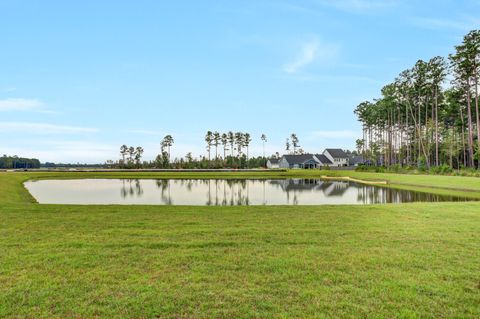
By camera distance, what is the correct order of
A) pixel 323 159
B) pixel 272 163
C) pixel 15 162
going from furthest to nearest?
1. pixel 15 162
2. pixel 272 163
3. pixel 323 159

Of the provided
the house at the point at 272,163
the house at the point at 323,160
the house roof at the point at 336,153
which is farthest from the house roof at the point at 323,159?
the house at the point at 272,163

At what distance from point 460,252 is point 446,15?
828 inches

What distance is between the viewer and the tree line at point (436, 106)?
38906 mm

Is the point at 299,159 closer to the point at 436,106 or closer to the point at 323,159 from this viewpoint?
the point at 323,159

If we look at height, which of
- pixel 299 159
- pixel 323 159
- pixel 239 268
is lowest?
pixel 239 268

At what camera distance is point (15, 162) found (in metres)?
115

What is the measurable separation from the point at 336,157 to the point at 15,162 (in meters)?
117

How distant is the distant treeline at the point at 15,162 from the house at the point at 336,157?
377 ft

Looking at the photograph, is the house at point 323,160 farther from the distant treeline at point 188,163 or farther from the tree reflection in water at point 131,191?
the tree reflection in water at point 131,191

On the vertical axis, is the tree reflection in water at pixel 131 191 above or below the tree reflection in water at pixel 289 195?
above

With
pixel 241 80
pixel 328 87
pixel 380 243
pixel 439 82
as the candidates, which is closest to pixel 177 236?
pixel 380 243

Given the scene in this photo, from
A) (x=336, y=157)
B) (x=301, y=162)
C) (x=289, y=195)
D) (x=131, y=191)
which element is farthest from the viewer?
(x=336, y=157)

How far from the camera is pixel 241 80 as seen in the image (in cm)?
3694

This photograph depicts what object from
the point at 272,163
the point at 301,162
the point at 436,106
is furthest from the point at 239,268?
the point at 272,163
